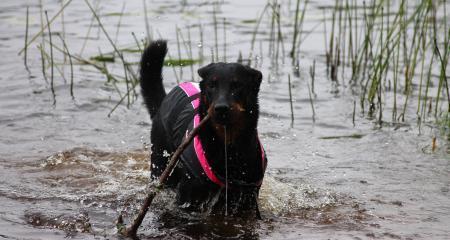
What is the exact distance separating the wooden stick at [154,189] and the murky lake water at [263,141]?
0.49 feet

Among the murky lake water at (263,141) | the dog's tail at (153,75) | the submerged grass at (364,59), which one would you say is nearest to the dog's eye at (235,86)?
the murky lake water at (263,141)

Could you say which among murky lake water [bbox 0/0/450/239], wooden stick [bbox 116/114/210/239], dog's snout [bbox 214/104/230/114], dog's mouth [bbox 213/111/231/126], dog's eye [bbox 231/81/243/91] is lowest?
murky lake water [bbox 0/0/450/239]

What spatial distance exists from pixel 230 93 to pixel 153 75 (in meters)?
1.40

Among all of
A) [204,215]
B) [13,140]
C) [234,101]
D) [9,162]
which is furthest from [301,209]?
[13,140]

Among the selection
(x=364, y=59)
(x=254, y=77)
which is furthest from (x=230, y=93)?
(x=364, y=59)

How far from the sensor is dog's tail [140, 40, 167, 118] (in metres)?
5.41

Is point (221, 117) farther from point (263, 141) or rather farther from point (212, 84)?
point (263, 141)

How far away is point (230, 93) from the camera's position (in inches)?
170

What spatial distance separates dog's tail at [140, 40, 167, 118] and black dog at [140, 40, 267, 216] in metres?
0.50

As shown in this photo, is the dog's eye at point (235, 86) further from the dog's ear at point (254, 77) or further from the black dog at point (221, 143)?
the dog's ear at point (254, 77)

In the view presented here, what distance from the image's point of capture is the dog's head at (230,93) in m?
4.23

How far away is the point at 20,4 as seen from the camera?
38.2ft

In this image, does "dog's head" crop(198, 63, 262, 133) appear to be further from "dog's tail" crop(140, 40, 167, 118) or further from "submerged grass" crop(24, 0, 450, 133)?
"submerged grass" crop(24, 0, 450, 133)

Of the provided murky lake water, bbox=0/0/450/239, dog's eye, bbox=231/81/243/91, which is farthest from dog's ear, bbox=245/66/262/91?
murky lake water, bbox=0/0/450/239
